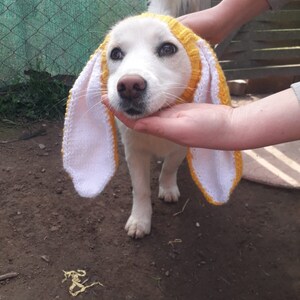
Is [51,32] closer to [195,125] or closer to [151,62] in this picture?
[151,62]

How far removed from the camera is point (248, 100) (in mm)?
3791

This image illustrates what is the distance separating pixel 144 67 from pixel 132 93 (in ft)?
0.39

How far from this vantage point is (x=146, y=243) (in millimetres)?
2111

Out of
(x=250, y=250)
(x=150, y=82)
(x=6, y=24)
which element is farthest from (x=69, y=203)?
(x=6, y=24)

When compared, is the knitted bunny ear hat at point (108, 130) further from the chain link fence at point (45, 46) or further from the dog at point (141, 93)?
the chain link fence at point (45, 46)

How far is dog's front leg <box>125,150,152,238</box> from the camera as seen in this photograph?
6.74 ft

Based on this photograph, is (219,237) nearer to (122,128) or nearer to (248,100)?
(122,128)

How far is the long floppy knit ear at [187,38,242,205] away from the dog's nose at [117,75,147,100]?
12.5 inches

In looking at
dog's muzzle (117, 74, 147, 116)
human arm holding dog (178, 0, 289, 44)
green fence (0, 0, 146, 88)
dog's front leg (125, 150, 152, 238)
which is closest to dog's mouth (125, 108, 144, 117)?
dog's muzzle (117, 74, 147, 116)

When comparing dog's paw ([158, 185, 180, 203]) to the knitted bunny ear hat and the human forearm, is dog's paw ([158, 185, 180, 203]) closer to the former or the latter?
the knitted bunny ear hat

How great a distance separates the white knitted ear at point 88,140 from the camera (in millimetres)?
1730

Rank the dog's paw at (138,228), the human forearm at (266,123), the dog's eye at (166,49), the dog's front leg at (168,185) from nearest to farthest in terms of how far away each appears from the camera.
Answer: the human forearm at (266,123)
the dog's eye at (166,49)
the dog's paw at (138,228)
the dog's front leg at (168,185)

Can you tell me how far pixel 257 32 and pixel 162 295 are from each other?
2.26 meters

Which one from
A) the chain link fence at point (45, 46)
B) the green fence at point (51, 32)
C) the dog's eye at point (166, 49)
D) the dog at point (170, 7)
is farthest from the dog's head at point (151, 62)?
the green fence at point (51, 32)
